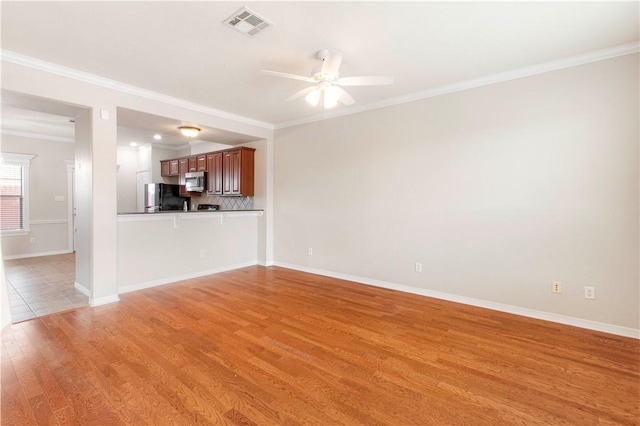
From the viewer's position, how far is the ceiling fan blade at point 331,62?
2.85 m

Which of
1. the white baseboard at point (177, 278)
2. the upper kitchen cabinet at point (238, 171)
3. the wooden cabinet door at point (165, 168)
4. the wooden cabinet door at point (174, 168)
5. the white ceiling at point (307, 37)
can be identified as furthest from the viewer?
the wooden cabinet door at point (165, 168)

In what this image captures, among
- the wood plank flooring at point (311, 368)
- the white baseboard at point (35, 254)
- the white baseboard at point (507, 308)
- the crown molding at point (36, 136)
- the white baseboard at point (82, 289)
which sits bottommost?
the wood plank flooring at point (311, 368)

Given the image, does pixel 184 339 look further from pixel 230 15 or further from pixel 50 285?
pixel 50 285

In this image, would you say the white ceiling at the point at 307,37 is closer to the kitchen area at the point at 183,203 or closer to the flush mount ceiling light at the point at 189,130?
the kitchen area at the point at 183,203

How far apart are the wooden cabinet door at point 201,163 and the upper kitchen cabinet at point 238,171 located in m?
0.73

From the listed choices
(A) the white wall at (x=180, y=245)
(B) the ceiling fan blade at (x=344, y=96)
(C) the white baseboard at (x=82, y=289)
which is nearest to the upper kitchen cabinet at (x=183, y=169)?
(A) the white wall at (x=180, y=245)

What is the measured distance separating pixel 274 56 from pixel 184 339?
113 inches

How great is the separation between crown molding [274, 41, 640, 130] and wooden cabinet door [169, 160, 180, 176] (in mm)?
4477

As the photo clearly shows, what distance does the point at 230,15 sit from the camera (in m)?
2.47

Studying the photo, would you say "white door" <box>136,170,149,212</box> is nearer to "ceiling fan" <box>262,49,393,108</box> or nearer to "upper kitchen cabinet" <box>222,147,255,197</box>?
"upper kitchen cabinet" <box>222,147,255,197</box>

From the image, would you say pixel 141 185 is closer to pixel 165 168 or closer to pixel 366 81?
pixel 165 168

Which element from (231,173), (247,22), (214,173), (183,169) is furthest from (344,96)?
(183,169)

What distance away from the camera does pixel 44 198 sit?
693 centimetres

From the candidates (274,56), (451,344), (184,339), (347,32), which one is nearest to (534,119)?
(347,32)
